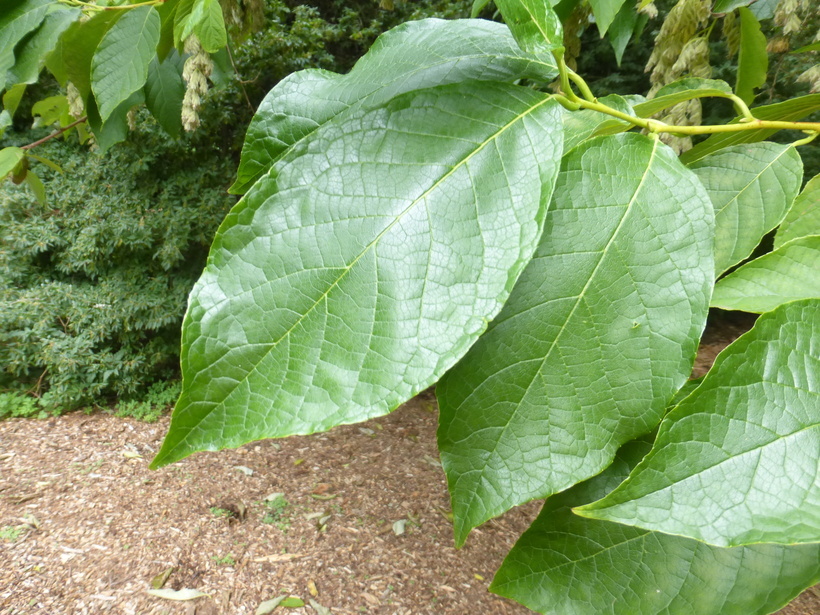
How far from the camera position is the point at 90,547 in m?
2.29

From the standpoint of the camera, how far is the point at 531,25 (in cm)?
29

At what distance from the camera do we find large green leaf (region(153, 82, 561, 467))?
239mm

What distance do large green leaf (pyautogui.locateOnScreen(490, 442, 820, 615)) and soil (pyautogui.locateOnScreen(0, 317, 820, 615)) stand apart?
2.06 meters

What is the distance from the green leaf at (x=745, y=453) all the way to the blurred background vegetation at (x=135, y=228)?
358cm

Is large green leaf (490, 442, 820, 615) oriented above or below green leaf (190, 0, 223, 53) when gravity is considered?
below

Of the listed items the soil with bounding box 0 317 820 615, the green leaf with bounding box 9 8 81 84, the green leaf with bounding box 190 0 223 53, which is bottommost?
the soil with bounding box 0 317 820 615

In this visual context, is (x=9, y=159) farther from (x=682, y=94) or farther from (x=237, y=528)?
(x=237, y=528)

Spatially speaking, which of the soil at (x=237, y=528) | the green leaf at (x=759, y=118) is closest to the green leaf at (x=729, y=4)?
the green leaf at (x=759, y=118)

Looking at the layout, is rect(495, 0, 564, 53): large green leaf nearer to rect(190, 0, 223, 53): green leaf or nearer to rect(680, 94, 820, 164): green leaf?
rect(680, 94, 820, 164): green leaf

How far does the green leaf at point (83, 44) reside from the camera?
2.46 ft

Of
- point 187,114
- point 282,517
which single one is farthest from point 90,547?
point 187,114

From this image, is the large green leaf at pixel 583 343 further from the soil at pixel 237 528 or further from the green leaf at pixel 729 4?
the soil at pixel 237 528

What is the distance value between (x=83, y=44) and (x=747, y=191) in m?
0.91

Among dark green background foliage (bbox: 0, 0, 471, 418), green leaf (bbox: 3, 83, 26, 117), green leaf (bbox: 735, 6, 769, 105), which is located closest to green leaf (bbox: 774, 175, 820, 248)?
green leaf (bbox: 735, 6, 769, 105)
